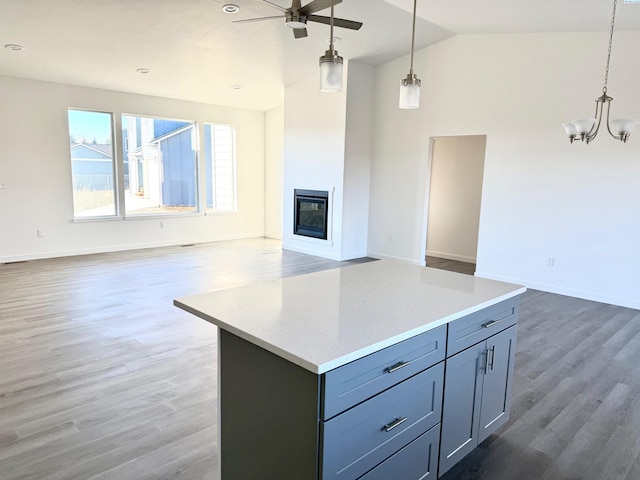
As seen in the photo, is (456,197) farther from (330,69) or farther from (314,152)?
(330,69)

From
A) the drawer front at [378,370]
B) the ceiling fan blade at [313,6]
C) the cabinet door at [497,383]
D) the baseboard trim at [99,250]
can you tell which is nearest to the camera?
the drawer front at [378,370]

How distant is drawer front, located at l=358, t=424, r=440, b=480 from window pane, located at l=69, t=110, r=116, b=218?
23.0ft

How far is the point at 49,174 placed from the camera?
6688 mm

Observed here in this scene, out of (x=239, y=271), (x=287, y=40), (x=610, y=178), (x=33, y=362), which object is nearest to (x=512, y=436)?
(x=33, y=362)

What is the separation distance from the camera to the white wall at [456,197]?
23.6 ft

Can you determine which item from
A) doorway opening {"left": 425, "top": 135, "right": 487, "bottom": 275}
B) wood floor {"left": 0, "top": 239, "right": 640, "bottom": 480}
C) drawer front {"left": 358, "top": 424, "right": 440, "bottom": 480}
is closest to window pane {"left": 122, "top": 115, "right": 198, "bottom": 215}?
wood floor {"left": 0, "top": 239, "right": 640, "bottom": 480}

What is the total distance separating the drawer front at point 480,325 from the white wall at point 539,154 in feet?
11.9

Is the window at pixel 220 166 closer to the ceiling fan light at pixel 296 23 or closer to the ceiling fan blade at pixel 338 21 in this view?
the ceiling fan blade at pixel 338 21

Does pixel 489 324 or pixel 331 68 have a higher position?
pixel 331 68

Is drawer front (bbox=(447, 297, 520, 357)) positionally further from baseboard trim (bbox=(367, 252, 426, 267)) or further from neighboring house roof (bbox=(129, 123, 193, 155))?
neighboring house roof (bbox=(129, 123, 193, 155))

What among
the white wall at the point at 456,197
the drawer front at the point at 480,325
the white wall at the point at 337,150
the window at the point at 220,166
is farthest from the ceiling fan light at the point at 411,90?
the window at the point at 220,166

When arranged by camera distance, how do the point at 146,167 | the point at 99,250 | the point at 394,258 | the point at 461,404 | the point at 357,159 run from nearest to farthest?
the point at 461,404
the point at 357,159
the point at 394,258
the point at 99,250
the point at 146,167

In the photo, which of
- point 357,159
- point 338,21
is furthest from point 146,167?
point 338,21

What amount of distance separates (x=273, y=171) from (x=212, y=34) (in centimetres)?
445
